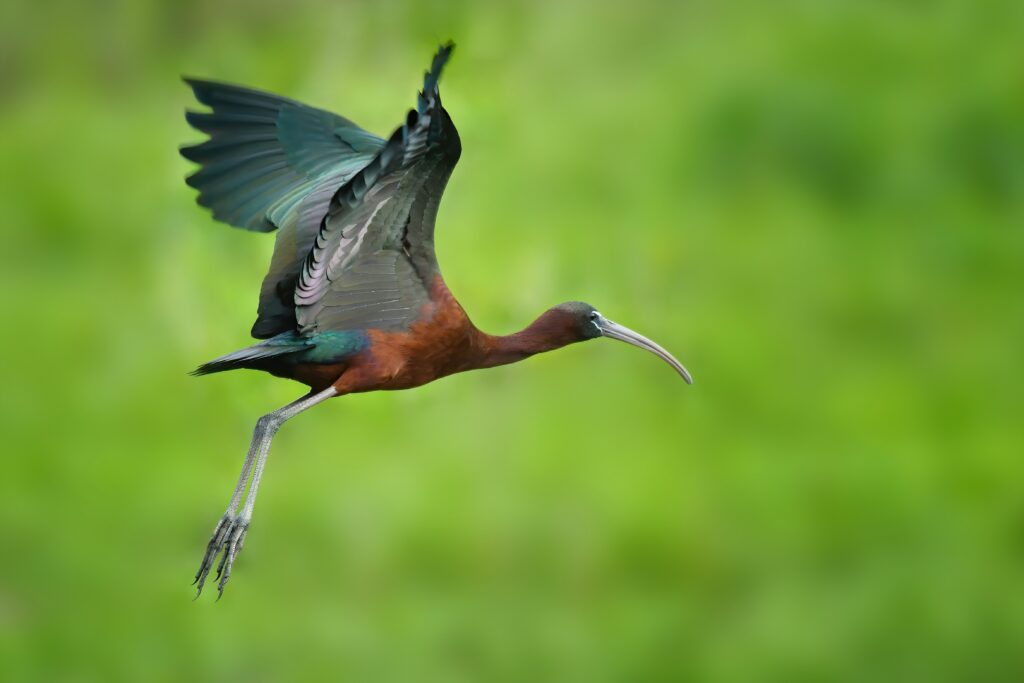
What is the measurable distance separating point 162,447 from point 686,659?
17.9ft

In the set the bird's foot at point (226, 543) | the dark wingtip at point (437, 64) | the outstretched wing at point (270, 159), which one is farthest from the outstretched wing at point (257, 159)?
the dark wingtip at point (437, 64)

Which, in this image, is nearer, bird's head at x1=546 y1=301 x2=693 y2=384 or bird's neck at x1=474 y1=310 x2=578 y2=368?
bird's neck at x1=474 y1=310 x2=578 y2=368

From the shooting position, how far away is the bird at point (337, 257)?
8602 millimetres

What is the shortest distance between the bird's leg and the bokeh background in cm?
842

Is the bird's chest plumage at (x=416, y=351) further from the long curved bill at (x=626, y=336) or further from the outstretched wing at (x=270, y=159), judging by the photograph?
the long curved bill at (x=626, y=336)

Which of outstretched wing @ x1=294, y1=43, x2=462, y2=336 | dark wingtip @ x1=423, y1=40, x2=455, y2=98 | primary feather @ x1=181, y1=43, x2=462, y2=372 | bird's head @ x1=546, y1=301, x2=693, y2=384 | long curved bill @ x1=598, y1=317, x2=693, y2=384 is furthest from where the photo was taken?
long curved bill @ x1=598, y1=317, x2=693, y2=384

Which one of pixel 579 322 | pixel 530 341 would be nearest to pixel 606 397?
pixel 579 322

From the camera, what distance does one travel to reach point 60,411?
2280 centimetres

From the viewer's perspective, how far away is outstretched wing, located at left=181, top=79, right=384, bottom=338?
32.6ft

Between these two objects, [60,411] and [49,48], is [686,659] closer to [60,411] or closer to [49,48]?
[60,411]

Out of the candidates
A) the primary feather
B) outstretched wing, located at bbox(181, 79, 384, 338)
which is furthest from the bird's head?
outstretched wing, located at bbox(181, 79, 384, 338)

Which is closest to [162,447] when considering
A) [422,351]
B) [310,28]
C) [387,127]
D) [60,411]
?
[60,411]

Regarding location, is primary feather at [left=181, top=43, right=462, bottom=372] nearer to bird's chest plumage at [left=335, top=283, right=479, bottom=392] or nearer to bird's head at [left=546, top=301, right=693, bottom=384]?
bird's chest plumage at [left=335, top=283, right=479, bottom=392]

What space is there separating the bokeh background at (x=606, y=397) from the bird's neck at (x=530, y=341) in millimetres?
7315
